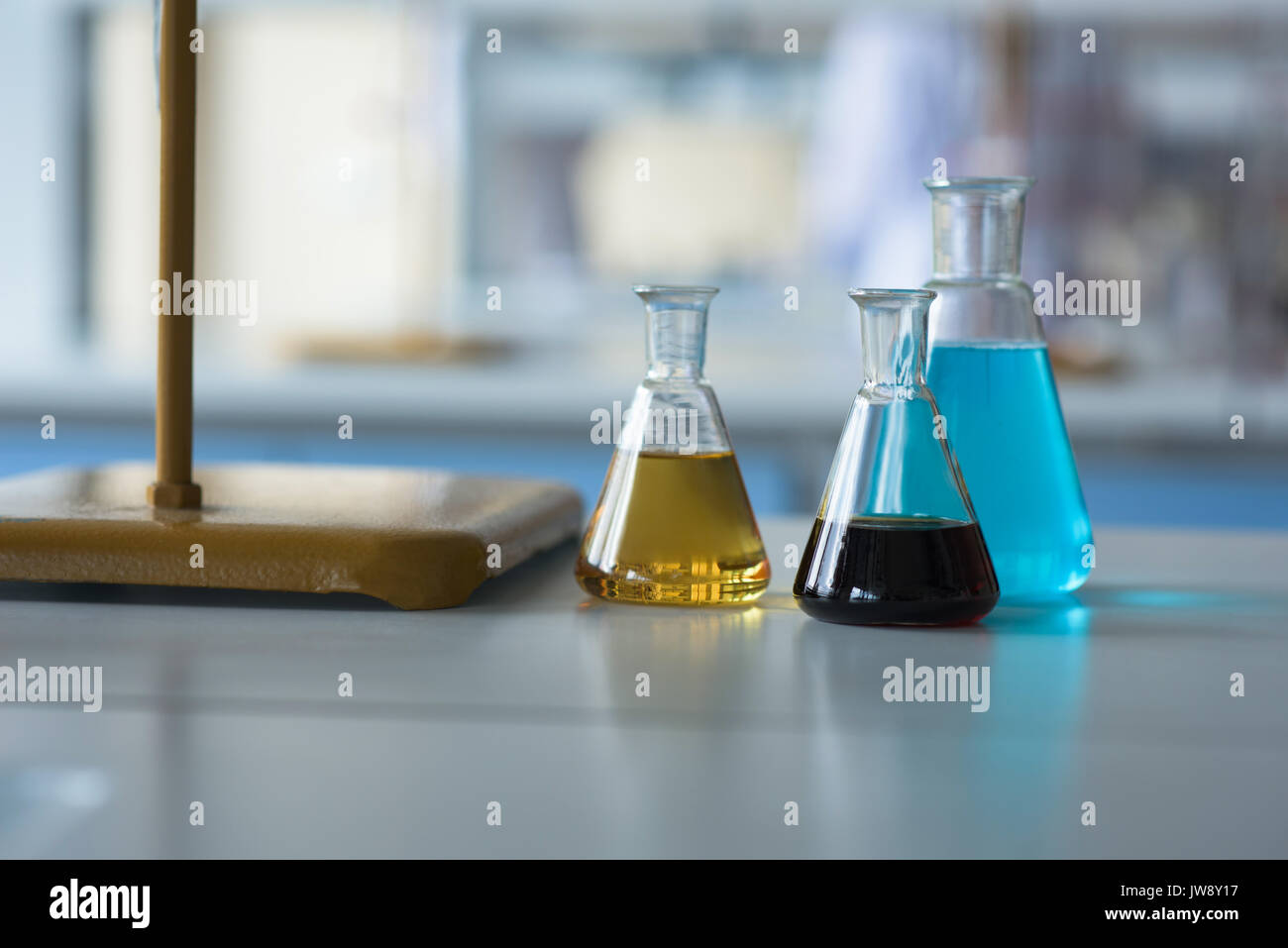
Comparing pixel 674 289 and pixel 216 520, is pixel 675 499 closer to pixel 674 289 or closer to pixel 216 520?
pixel 674 289

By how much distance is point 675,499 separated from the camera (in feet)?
1.96

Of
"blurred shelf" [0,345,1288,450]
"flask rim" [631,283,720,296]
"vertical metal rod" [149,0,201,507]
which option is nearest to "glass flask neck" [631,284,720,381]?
"flask rim" [631,283,720,296]

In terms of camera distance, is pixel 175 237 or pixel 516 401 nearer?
pixel 175 237

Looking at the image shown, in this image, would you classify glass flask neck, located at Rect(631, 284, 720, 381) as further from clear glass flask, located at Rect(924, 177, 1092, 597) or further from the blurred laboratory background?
the blurred laboratory background

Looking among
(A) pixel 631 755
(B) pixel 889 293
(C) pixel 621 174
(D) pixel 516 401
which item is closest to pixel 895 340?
(B) pixel 889 293

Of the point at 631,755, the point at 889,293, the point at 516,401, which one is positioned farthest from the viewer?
the point at 516,401

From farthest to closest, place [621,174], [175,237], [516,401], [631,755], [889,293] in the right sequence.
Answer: [621,174] → [516,401] → [175,237] → [889,293] → [631,755]

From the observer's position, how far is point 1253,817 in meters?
0.40

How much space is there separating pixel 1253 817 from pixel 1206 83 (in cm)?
267

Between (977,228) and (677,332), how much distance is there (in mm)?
135

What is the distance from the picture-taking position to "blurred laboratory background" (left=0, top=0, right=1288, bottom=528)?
271 centimetres

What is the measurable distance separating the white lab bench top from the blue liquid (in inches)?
3.6
